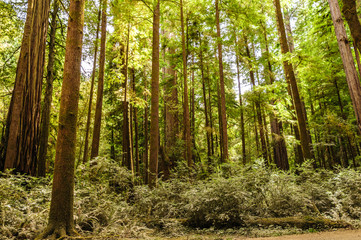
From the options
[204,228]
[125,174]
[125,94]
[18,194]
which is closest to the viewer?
[18,194]

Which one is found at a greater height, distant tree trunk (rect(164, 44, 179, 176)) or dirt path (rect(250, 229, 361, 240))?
distant tree trunk (rect(164, 44, 179, 176))

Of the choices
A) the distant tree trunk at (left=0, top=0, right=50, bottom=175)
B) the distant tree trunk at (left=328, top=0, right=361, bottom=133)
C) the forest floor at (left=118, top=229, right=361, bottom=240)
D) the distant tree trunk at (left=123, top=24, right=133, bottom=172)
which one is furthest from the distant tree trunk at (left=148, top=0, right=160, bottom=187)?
the distant tree trunk at (left=328, top=0, right=361, bottom=133)

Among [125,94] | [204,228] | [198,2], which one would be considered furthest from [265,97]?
[204,228]

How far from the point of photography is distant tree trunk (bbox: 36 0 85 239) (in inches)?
138

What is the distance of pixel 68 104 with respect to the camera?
3732mm

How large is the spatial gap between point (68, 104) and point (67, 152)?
80 centimetres

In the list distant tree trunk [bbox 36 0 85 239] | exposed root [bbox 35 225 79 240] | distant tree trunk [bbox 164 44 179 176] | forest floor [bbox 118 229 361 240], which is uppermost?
distant tree trunk [bbox 164 44 179 176]

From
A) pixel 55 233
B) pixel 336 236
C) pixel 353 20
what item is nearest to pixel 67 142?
pixel 55 233

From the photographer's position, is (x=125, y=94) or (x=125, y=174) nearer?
(x=125, y=174)

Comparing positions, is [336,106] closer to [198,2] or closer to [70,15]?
[198,2]

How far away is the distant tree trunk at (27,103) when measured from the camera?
6.04 meters

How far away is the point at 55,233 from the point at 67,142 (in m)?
1.40

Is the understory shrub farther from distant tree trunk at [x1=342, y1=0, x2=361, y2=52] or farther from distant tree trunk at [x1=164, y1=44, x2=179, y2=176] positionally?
distant tree trunk at [x1=164, y1=44, x2=179, y2=176]

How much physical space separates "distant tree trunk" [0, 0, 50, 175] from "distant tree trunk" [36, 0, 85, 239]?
11.1 feet
